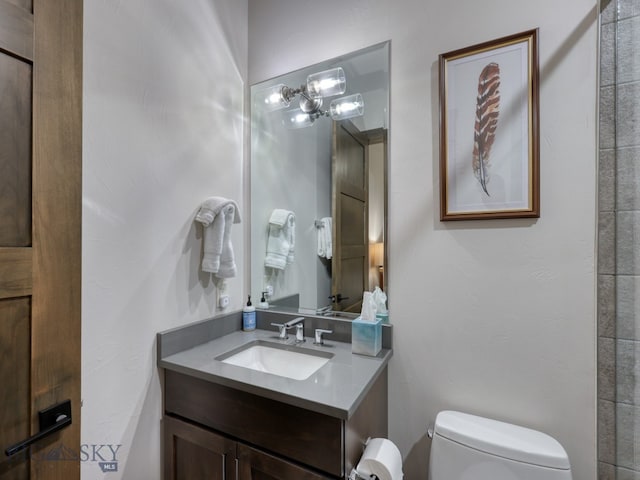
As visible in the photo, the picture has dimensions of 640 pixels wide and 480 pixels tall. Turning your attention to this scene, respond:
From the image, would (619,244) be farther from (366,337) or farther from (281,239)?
(281,239)

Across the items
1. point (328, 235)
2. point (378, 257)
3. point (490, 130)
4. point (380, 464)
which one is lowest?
point (380, 464)

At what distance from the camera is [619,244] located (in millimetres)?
1005

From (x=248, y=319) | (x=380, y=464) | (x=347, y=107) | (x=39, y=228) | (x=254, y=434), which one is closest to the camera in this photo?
(x=39, y=228)

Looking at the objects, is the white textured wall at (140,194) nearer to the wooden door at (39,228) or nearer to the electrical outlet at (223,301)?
the electrical outlet at (223,301)

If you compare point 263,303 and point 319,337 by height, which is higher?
point 263,303

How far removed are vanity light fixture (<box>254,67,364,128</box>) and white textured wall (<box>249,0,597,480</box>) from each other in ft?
0.55

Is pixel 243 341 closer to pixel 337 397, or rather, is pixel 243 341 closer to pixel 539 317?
pixel 337 397

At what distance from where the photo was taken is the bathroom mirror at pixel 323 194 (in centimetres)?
145

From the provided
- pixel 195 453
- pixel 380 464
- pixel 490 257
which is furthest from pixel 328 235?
pixel 195 453

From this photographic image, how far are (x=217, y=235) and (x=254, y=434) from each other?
0.82m

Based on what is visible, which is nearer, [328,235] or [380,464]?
[380,464]

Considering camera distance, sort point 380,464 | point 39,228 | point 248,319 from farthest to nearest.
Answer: point 248,319 → point 380,464 → point 39,228

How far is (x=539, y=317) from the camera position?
1123 millimetres

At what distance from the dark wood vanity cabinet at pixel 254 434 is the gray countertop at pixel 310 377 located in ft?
0.16
